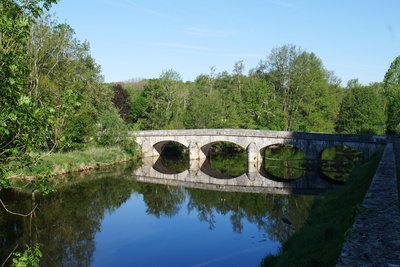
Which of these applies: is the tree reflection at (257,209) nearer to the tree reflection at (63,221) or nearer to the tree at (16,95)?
the tree reflection at (63,221)

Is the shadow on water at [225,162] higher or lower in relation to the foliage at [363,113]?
lower

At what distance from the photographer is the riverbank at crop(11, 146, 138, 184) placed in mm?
30569

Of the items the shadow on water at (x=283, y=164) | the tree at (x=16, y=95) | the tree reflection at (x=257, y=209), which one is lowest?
the tree reflection at (x=257, y=209)

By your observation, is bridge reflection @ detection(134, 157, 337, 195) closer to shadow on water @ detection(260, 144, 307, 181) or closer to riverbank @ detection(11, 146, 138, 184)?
shadow on water @ detection(260, 144, 307, 181)

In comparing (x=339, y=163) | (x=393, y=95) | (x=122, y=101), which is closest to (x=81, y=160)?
(x=339, y=163)

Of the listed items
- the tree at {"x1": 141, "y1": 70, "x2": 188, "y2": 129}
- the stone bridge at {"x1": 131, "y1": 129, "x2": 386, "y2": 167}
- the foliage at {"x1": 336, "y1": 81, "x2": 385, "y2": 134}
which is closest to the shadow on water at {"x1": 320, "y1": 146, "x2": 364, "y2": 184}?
the stone bridge at {"x1": 131, "y1": 129, "x2": 386, "y2": 167}

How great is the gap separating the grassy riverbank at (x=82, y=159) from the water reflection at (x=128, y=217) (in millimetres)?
2275

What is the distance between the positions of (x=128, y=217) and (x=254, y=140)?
23.1m

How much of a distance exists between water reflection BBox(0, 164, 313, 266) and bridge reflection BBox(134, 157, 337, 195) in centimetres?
183

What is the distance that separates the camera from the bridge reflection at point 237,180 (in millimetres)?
29850

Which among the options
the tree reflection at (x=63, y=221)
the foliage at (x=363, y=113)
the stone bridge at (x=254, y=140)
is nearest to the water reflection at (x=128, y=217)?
the tree reflection at (x=63, y=221)

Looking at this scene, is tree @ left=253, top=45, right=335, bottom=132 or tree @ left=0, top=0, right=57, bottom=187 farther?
tree @ left=253, top=45, right=335, bottom=132

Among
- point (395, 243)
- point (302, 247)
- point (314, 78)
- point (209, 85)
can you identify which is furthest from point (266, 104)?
point (395, 243)

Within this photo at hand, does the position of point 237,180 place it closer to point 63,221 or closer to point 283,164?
point 283,164
